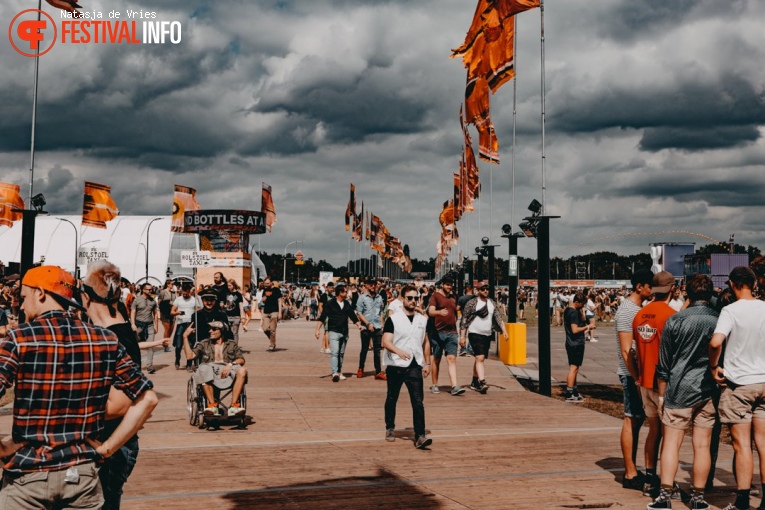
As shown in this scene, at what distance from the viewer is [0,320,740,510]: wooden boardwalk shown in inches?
252

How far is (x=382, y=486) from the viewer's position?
22.5 feet

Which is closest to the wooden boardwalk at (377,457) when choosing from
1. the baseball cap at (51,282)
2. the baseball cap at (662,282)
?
the baseball cap at (662,282)

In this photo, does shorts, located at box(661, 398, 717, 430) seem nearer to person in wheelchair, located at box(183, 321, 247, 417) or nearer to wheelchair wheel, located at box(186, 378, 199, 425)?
person in wheelchair, located at box(183, 321, 247, 417)

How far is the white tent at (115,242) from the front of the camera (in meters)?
80.7

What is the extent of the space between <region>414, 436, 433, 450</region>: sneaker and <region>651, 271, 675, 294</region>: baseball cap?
3.25 m

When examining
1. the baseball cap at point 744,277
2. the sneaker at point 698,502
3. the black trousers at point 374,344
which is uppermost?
the baseball cap at point 744,277

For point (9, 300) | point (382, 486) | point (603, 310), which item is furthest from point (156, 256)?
point (382, 486)

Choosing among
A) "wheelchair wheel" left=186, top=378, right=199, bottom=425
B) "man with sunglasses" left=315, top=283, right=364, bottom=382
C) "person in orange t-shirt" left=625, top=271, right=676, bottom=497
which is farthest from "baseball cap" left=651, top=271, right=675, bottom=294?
"man with sunglasses" left=315, top=283, right=364, bottom=382

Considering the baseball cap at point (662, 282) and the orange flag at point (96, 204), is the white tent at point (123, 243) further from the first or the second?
the baseball cap at point (662, 282)

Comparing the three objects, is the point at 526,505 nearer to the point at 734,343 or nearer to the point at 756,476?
the point at 734,343

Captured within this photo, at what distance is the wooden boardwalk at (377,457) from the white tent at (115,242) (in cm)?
7035

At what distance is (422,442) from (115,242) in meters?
81.4

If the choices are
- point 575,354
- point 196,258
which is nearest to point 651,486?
point 575,354

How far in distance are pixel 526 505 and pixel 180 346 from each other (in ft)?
37.9
